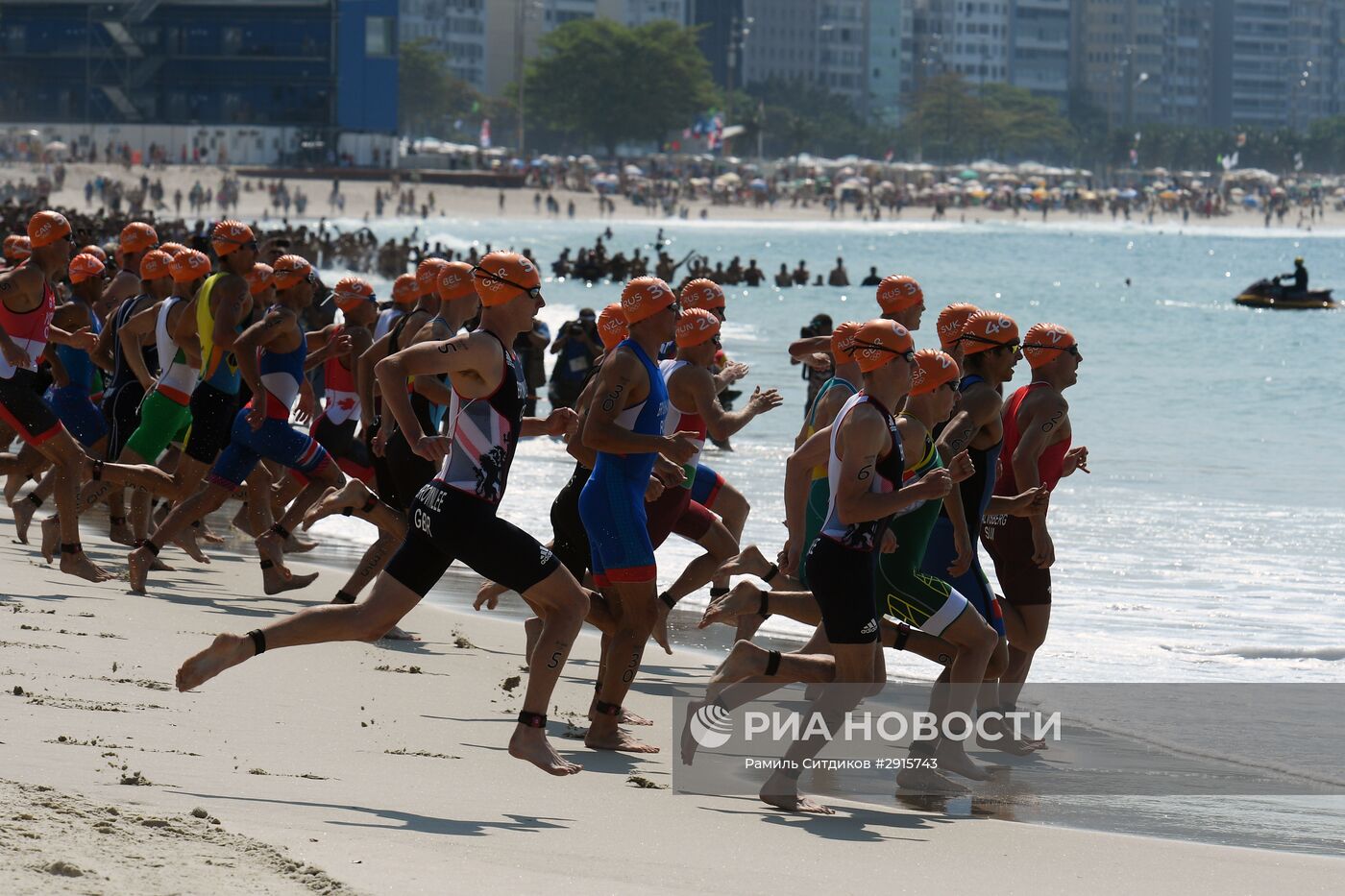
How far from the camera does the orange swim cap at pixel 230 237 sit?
9.62m

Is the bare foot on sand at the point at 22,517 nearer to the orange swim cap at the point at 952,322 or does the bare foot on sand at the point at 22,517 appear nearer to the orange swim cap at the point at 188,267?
the orange swim cap at the point at 188,267

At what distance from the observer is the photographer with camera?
18.1 metres

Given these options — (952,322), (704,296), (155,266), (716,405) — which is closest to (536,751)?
(716,405)

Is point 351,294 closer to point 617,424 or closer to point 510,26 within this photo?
point 617,424

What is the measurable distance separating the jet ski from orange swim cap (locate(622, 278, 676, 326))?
49.9 meters

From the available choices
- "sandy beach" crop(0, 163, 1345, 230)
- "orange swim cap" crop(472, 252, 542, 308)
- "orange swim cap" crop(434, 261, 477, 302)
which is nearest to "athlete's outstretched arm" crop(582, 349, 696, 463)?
"orange swim cap" crop(472, 252, 542, 308)

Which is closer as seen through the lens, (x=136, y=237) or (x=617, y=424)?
(x=617, y=424)

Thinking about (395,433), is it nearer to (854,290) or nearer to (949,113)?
(854,290)

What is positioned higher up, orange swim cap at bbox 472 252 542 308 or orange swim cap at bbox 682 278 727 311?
orange swim cap at bbox 472 252 542 308

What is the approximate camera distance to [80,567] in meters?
9.73

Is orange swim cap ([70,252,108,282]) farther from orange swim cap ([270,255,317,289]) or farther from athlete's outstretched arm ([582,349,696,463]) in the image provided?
athlete's outstretched arm ([582,349,696,463])

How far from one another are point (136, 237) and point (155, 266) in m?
1.05

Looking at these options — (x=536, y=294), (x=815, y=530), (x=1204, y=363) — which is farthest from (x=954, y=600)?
(x=1204, y=363)

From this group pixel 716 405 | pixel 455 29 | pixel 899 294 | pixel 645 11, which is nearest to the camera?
pixel 716 405
